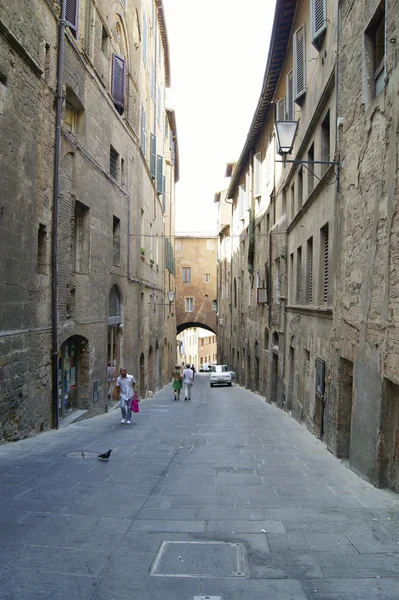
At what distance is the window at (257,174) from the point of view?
26.1m

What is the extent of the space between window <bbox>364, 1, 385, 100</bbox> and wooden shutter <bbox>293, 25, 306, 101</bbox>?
20.2 ft

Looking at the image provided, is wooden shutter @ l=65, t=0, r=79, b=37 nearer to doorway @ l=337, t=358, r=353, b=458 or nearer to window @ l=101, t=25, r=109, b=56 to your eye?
window @ l=101, t=25, r=109, b=56

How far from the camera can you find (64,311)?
1259 centimetres

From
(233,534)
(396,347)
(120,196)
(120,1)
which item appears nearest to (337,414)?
(396,347)

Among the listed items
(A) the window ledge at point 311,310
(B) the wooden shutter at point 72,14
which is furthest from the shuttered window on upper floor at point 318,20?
(A) the window ledge at point 311,310

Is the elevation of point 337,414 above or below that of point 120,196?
below

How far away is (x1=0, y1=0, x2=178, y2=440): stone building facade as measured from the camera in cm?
942

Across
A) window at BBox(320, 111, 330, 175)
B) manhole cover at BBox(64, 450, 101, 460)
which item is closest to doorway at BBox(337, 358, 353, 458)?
manhole cover at BBox(64, 450, 101, 460)

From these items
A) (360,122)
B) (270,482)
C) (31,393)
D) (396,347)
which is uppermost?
(360,122)

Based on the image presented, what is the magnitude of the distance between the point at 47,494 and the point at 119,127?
45.2 ft

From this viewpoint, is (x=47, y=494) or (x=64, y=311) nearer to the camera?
(x=47, y=494)

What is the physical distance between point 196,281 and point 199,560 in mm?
48144

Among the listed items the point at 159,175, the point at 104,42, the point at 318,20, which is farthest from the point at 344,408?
the point at 159,175

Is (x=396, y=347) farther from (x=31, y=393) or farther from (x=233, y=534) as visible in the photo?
(x=31, y=393)
